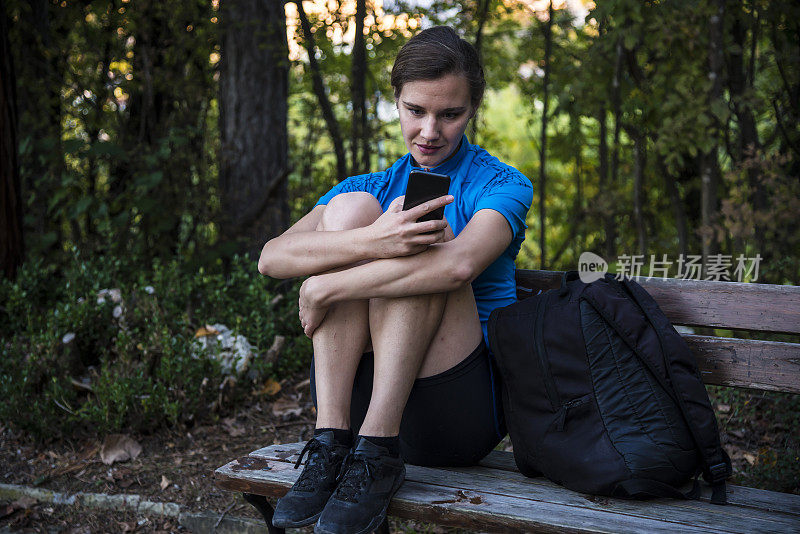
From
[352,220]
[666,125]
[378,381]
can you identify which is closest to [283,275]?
[352,220]

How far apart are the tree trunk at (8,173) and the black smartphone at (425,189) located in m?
4.02

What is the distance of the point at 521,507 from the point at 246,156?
3.94 meters

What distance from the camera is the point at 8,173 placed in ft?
16.9

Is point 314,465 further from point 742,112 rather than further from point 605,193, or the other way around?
point 605,193

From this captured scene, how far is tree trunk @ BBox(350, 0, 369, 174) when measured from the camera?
530cm

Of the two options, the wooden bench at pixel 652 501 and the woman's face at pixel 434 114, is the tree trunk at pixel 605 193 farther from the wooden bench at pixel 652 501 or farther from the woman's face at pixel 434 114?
the woman's face at pixel 434 114

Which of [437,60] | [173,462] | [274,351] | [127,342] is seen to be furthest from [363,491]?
[127,342]

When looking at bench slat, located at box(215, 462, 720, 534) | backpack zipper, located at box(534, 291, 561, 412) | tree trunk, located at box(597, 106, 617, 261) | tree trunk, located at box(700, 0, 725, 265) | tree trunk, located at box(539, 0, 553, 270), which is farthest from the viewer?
tree trunk, located at box(539, 0, 553, 270)

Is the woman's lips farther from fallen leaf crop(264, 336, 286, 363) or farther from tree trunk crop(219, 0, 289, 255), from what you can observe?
tree trunk crop(219, 0, 289, 255)

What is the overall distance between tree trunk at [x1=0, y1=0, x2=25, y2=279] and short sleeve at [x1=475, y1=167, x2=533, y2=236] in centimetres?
397

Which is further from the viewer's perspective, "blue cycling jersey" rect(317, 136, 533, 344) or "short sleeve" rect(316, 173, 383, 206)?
"short sleeve" rect(316, 173, 383, 206)

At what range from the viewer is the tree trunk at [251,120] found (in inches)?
209

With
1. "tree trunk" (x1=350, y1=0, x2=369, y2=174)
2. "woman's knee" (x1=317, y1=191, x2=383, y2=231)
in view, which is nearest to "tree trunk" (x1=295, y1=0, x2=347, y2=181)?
"tree trunk" (x1=350, y1=0, x2=369, y2=174)

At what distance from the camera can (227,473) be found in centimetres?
226
